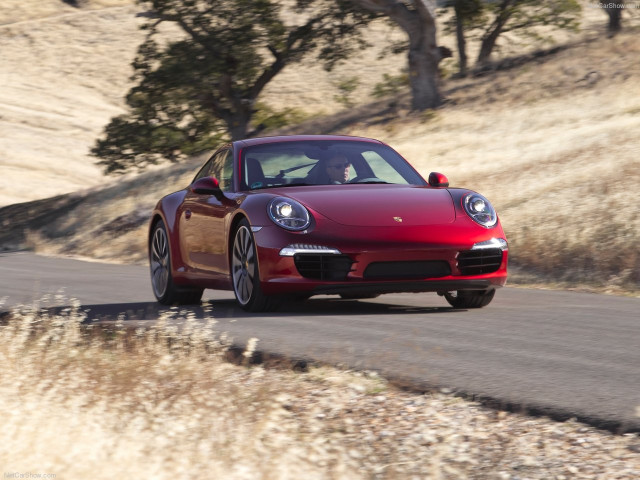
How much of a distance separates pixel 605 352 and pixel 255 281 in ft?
9.62

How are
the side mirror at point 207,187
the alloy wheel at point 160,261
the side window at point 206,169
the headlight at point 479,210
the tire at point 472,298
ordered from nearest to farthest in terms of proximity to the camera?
the headlight at point 479,210 < the tire at point 472,298 < the side mirror at point 207,187 < the alloy wheel at point 160,261 < the side window at point 206,169

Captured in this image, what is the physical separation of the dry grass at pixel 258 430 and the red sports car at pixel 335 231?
2.16 m

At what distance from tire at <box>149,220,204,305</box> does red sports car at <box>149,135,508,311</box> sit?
48 cm

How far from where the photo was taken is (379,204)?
8.98m

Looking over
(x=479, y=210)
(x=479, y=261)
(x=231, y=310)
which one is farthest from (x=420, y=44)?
(x=479, y=261)

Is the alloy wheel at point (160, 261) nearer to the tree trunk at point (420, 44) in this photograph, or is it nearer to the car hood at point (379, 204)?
the car hood at point (379, 204)

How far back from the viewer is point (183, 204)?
1061 centimetres

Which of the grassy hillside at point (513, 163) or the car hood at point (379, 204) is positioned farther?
the grassy hillside at point (513, 163)

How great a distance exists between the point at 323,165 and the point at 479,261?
1.71m

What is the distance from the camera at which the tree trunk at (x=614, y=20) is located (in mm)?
33344

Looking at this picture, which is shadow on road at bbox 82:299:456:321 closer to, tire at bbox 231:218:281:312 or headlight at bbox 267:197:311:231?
tire at bbox 231:218:281:312

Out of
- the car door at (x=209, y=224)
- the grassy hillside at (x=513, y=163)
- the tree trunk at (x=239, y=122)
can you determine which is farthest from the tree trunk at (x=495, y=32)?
the car door at (x=209, y=224)

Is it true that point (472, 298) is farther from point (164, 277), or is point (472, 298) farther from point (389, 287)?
point (164, 277)

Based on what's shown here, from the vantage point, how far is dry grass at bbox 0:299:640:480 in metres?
4.27
